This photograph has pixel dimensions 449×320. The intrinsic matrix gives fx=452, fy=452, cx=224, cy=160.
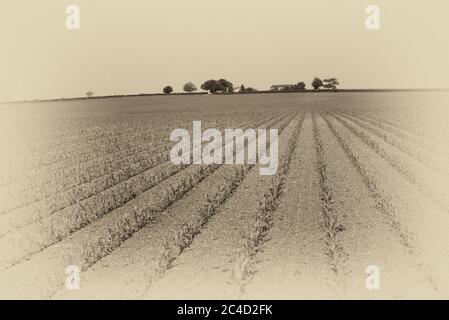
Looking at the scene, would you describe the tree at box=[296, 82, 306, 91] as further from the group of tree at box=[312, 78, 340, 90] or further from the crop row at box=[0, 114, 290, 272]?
the crop row at box=[0, 114, 290, 272]

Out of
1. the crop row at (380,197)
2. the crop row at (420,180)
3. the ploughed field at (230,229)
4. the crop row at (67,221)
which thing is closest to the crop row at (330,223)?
the ploughed field at (230,229)

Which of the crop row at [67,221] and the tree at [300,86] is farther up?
the tree at [300,86]

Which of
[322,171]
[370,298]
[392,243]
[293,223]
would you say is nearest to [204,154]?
[322,171]

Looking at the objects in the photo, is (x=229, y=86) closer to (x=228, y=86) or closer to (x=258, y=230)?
(x=228, y=86)

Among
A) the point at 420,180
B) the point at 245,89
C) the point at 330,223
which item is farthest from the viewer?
the point at 245,89

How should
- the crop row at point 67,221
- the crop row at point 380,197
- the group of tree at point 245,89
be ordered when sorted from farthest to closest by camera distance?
the group of tree at point 245,89 < the crop row at point 380,197 < the crop row at point 67,221

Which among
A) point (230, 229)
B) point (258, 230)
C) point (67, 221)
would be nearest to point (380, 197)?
point (258, 230)

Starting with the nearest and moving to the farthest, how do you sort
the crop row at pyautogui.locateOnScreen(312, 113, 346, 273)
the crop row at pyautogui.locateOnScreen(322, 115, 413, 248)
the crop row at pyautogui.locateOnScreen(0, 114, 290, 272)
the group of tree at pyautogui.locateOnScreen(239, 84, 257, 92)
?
the crop row at pyautogui.locateOnScreen(312, 113, 346, 273) < the crop row at pyautogui.locateOnScreen(0, 114, 290, 272) < the crop row at pyautogui.locateOnScreen(322, 115, 413, 248) < the group of tree at pyautogui.locateOnScreen(239, 84, 257, 92)

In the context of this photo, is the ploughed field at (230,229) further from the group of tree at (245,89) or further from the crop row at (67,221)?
the group of tree at (245,89)

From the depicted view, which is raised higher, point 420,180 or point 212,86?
point 212,86

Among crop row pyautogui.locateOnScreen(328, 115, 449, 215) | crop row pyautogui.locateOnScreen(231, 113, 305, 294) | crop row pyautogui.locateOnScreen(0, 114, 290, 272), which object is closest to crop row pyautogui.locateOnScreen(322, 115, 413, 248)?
crop row pyautogui.locateOnScreen(328, 115, 449, 215)

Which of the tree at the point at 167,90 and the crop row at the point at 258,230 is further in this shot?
the tree at the point at 167,90
